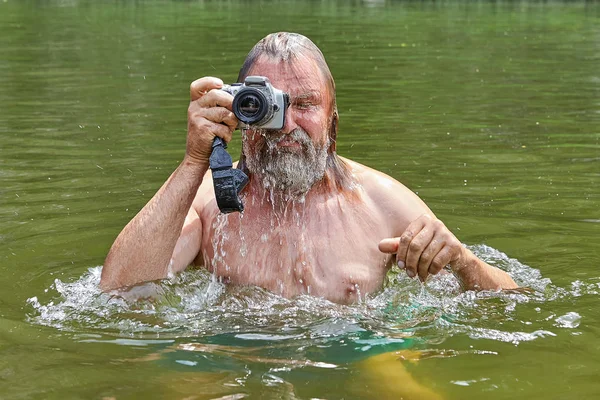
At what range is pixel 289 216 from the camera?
4.91m

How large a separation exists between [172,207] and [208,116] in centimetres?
45

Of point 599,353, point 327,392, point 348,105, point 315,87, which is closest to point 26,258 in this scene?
point 315,87


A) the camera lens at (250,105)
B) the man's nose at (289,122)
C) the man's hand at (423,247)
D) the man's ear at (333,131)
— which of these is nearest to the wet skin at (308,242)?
the man's ear at (333,131)

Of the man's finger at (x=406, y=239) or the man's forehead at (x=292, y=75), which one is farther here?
the man's forehead at (x=292, y=75)

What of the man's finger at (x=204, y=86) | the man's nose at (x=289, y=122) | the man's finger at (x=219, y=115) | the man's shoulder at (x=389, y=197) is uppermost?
the man's finger at (x=204, y=86)

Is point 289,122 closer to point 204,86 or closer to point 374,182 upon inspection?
point 204,86

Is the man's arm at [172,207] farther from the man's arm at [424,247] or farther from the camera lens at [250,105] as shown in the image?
the man's arm at [424,247]

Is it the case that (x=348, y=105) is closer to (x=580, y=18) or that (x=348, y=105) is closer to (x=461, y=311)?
(x=461, y=311)

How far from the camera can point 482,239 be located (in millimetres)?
6562

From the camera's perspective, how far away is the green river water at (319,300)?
4.25 meters

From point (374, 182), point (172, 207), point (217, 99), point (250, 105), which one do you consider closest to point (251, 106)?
point (250, 105)

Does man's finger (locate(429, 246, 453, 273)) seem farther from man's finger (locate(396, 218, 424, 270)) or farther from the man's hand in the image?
man's finger (locate(396, 218, 424, 270))

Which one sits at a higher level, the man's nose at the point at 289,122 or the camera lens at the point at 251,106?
the camera lens at the point at 251,106

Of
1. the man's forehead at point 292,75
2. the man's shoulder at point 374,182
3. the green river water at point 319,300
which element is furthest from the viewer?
the man's shoulder at point 374,182
